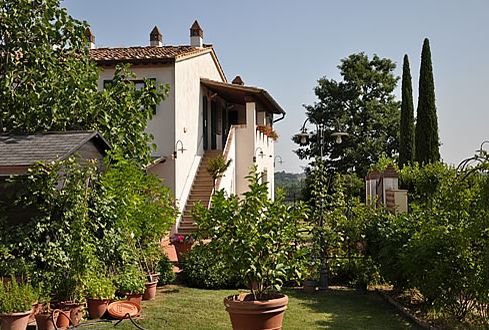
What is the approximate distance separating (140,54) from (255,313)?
1538 centimetres

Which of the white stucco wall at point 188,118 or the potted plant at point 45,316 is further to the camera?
the white stucco wall at point 188,118

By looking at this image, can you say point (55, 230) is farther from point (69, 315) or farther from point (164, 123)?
point (164, 123)

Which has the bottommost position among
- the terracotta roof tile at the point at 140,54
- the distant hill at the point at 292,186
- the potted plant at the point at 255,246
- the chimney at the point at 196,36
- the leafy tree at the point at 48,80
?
the potted plant at the point at 255,246

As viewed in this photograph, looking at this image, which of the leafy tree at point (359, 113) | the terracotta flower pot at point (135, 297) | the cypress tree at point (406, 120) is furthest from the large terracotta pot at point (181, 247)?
the leafy tree at point (359, 113)

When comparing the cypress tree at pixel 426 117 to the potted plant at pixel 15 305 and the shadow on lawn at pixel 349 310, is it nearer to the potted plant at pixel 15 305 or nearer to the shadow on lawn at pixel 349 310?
the shadow on lawn at pixel 349 310

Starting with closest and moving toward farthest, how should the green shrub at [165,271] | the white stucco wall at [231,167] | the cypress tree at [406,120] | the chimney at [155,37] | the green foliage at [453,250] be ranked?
the green foliage at [453,250], the green shrub at [165,271], the white stucco wall at [231,167], the chimney at [155,37], the cypress tree at [406,120]

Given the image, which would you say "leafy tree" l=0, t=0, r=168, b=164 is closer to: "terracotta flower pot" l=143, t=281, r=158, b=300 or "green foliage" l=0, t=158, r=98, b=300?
"green foliage" l=0, t=158, r=98, b=300

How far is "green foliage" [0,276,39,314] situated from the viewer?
8.51 metres

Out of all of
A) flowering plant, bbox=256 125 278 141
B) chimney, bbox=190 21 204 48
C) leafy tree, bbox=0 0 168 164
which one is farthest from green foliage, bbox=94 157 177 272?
flowering plant, bbox=256 125 278 141

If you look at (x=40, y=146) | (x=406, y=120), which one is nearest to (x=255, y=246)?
(x=40, y=146)

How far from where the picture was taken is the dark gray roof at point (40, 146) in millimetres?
10352

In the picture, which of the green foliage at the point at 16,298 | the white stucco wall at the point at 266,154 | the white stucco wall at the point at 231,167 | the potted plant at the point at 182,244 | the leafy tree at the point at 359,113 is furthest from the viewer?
the leafy tree at the point at 359,113

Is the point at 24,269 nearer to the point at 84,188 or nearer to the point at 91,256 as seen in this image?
the point at 91,256

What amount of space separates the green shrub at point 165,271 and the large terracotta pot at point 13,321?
194 inches
